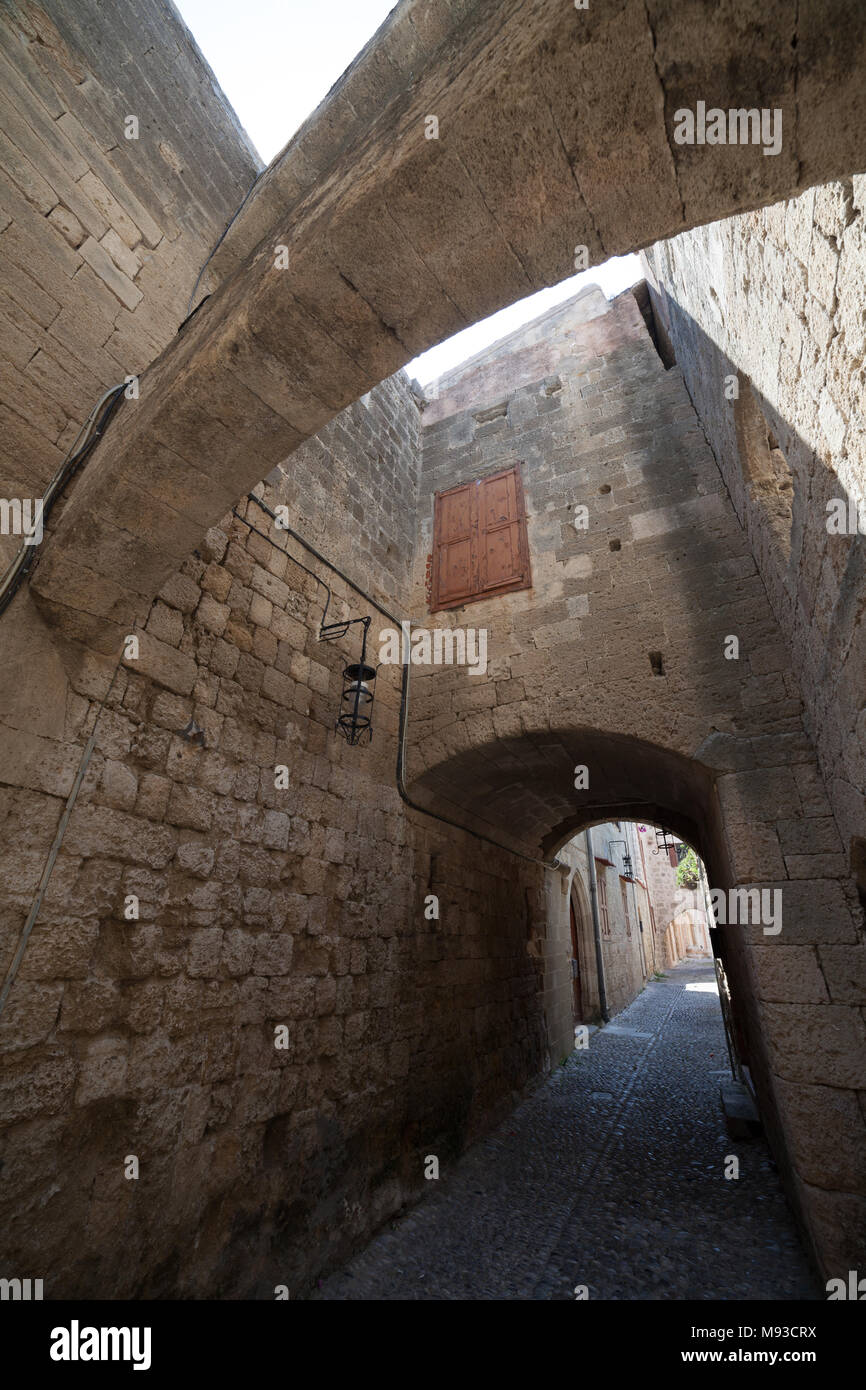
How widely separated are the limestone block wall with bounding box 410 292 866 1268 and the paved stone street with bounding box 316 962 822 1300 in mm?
456

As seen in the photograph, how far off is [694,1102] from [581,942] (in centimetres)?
475

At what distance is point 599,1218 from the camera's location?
3.67 metres

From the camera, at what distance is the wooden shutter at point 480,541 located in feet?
17.2

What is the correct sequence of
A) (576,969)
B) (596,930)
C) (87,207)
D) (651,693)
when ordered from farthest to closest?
(596,930) → (576,969) → (651,693) → (87,207)

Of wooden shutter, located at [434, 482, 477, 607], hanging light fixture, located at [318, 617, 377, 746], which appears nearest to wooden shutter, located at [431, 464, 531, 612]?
wooden shutter, located at [434, 482, 477, 607]

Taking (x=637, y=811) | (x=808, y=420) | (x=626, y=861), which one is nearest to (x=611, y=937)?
(x=626, y=861)

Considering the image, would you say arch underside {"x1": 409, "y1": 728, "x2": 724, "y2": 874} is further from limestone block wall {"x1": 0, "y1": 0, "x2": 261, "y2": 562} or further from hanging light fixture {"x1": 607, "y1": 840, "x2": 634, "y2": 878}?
hanging light fixture {"x1": 607, "y1": 840, "x2": 634, "y2": 878}

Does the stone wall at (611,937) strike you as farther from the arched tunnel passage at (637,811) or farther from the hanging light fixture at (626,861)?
the arched tunnel passage at (637,811)

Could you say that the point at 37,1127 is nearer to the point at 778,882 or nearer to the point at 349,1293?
the point at 349,1293

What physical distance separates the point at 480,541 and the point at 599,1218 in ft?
17.6

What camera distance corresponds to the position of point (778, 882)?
316 cm

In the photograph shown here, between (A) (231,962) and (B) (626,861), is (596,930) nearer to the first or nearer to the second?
(B) (626,861)

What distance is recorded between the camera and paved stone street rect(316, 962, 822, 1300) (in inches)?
117

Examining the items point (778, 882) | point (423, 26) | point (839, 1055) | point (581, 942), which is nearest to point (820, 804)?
point (778, 882)
